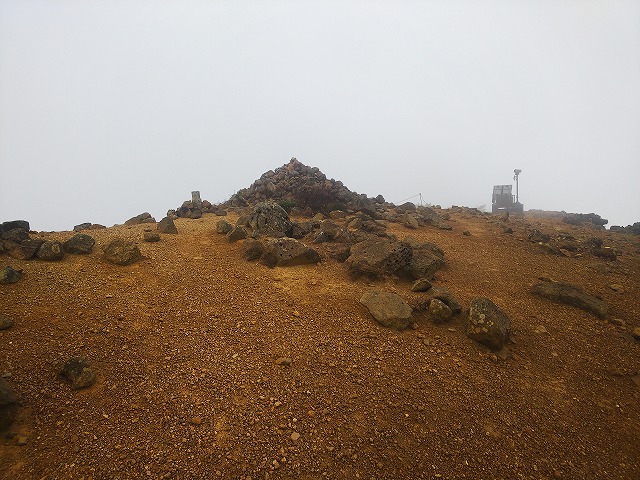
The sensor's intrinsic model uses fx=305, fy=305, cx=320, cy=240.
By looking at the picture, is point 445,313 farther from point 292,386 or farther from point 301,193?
point 301,193

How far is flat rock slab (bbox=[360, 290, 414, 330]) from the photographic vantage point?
4.95 m

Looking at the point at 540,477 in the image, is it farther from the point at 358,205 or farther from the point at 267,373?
the point at 358,205

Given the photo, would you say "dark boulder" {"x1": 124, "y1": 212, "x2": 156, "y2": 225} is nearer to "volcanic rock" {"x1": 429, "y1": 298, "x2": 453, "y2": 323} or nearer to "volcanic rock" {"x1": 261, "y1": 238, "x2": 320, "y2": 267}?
"volcanic rock" {"x1": 261, "y1": 238, "x2": 320, "y2": 267}

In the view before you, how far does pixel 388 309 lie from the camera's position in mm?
5152

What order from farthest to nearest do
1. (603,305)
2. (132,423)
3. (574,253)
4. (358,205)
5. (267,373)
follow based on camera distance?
(358,205), (574,253), (603,305), (267,373), (132,423)

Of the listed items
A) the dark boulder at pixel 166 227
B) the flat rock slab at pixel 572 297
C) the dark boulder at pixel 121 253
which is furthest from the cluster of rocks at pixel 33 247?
the flat rock slab at pixel 572 297

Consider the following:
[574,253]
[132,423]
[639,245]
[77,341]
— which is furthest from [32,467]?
[639,245]

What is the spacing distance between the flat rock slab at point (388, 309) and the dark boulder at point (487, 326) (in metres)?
0.92

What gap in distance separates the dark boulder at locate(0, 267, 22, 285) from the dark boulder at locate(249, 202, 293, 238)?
5190 mm

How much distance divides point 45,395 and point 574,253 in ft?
42.4

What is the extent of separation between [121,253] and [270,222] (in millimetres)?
4161

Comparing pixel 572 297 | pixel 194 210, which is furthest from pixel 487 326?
pixel 194 210

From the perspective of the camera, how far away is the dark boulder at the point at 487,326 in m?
4.52

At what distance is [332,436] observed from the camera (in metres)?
3.17
